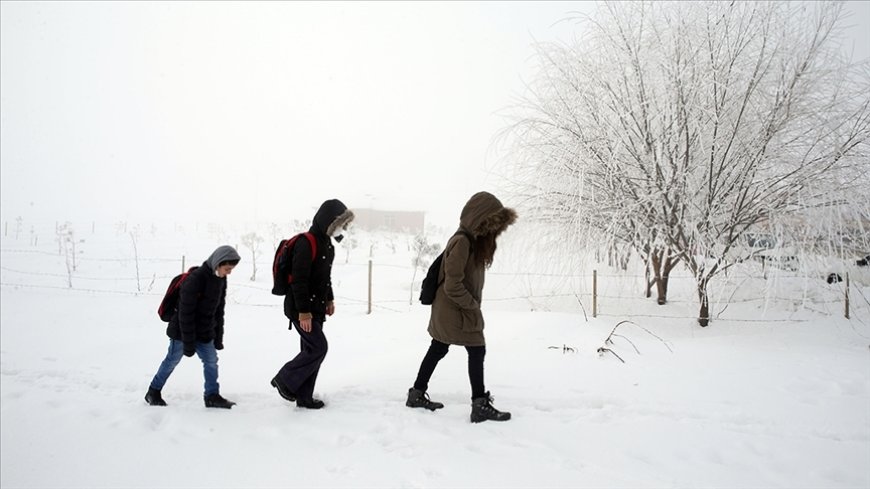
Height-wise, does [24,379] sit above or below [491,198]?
below

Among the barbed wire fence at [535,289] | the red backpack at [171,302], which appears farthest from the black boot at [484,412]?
the barbed wire fence at [535,289]

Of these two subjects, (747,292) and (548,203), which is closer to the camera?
(548,203)

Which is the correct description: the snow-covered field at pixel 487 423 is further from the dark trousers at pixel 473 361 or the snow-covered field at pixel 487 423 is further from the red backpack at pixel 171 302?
the red backpack at pixel 171 302

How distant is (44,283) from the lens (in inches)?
414

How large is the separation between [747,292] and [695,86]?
380 cm

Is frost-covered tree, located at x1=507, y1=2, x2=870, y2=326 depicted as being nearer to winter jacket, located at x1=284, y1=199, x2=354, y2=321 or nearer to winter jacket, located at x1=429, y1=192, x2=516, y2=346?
winter jacket, located at x1=429, y1=192, x2=516, y2=346

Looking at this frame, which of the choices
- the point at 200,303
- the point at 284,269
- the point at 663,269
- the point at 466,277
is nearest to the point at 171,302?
the point at 200,303

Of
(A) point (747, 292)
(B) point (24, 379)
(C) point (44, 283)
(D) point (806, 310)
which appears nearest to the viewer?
(B) point (24, 379)

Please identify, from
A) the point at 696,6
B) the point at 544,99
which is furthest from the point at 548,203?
the point at 696,6

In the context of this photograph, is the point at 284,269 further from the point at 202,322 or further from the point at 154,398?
the point at 154,398

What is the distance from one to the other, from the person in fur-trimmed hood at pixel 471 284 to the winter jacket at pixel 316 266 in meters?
0.84

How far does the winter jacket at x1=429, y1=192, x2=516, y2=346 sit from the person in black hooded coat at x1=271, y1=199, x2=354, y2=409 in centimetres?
84

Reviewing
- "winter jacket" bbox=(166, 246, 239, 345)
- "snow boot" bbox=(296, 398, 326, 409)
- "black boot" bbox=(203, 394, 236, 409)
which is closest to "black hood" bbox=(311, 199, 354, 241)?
"winter jacket" bbox=(166, 246, 239, 345)

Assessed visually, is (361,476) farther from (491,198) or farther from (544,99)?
(544,99)
